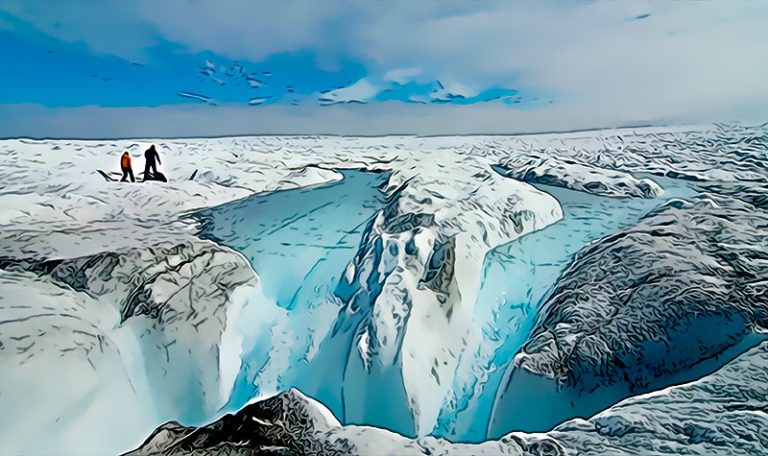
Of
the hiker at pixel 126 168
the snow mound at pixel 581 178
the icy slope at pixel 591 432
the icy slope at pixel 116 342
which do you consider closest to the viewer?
the icy slope at pixel 591 432

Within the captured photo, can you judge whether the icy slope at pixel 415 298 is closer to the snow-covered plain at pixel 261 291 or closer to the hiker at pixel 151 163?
the snow-covered plain at pixel 261 291

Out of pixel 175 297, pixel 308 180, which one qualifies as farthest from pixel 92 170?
pixel 175 297

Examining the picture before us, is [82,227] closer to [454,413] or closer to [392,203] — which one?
[392,203]

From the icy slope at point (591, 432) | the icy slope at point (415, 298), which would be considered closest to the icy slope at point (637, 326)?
the icy slope at point (591, 432)

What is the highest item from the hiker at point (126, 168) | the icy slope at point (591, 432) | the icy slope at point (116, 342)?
the hiker at point (126, 168)

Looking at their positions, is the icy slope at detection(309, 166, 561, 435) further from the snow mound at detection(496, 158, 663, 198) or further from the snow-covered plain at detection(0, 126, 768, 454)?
the snow mound at detection(496, 158, 663, 198)
